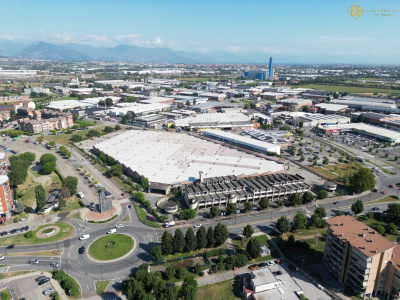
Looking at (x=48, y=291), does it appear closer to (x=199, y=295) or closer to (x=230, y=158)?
(x=199, y=295)

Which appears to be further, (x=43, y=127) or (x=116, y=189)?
(x=43, y=127)

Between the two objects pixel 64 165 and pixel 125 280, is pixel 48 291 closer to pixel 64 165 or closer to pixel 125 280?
pixel 125 280

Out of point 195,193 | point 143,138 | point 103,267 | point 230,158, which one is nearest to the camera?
point 103,267

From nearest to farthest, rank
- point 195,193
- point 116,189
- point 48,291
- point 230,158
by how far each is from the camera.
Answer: point 48,291 → point 195,193 → point 116,189 → point 230,158

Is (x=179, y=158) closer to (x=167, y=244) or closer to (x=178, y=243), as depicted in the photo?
(x=178, y=243)

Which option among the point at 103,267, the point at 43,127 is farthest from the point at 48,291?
the point at 43,127

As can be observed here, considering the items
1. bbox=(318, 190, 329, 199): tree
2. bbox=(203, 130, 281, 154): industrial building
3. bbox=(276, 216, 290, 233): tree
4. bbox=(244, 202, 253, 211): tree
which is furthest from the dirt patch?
bbox=(203, 130, 281, 154): industrial building

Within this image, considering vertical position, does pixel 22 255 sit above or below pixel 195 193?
below

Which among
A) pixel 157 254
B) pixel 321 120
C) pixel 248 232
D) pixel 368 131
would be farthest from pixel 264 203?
pixel 321 120
